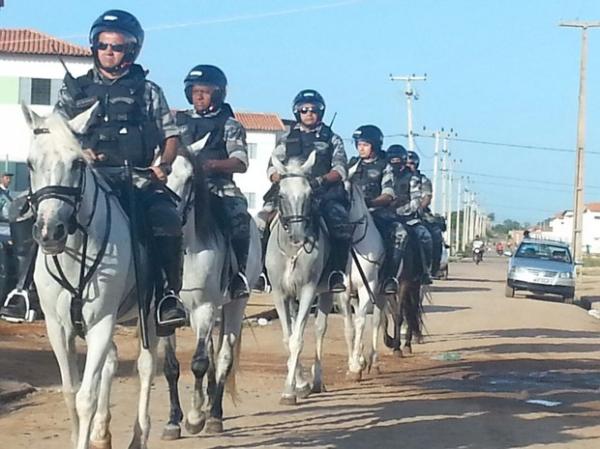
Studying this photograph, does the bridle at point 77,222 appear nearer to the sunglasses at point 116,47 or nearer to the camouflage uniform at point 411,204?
the sunglasses at point 116,47

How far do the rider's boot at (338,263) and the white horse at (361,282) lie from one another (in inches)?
56.5

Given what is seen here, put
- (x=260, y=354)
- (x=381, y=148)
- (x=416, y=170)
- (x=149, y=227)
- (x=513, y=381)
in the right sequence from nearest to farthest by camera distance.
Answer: (x=149, y=227) < (x=513, y=381) < (x=381, y=148) < (x=260, y=354) < (x=416, y=170)

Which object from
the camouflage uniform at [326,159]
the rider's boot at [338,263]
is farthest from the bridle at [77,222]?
the rider's boot at [338,263]

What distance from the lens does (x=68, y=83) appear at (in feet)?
29.3

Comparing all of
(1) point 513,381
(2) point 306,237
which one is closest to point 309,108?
(2) point 306,237

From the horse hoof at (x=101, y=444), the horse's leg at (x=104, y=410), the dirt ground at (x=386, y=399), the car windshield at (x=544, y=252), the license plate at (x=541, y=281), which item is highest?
the car windshield at (x=544, y=252)

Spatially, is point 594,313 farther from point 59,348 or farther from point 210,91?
point 59,348

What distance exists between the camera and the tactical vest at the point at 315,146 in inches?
528

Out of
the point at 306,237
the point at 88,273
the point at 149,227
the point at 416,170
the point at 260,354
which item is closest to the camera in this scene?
the point at 88,273

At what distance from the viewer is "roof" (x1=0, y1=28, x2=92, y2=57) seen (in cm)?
4856

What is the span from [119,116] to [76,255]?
1321 millimetres

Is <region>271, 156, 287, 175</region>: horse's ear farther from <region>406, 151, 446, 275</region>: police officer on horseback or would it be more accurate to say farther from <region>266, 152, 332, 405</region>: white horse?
<region>406, 151, 446, 275</region>: police officer on horseback

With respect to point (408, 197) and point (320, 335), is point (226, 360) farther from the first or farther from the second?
point (408, 197)

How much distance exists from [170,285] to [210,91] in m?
2.82
